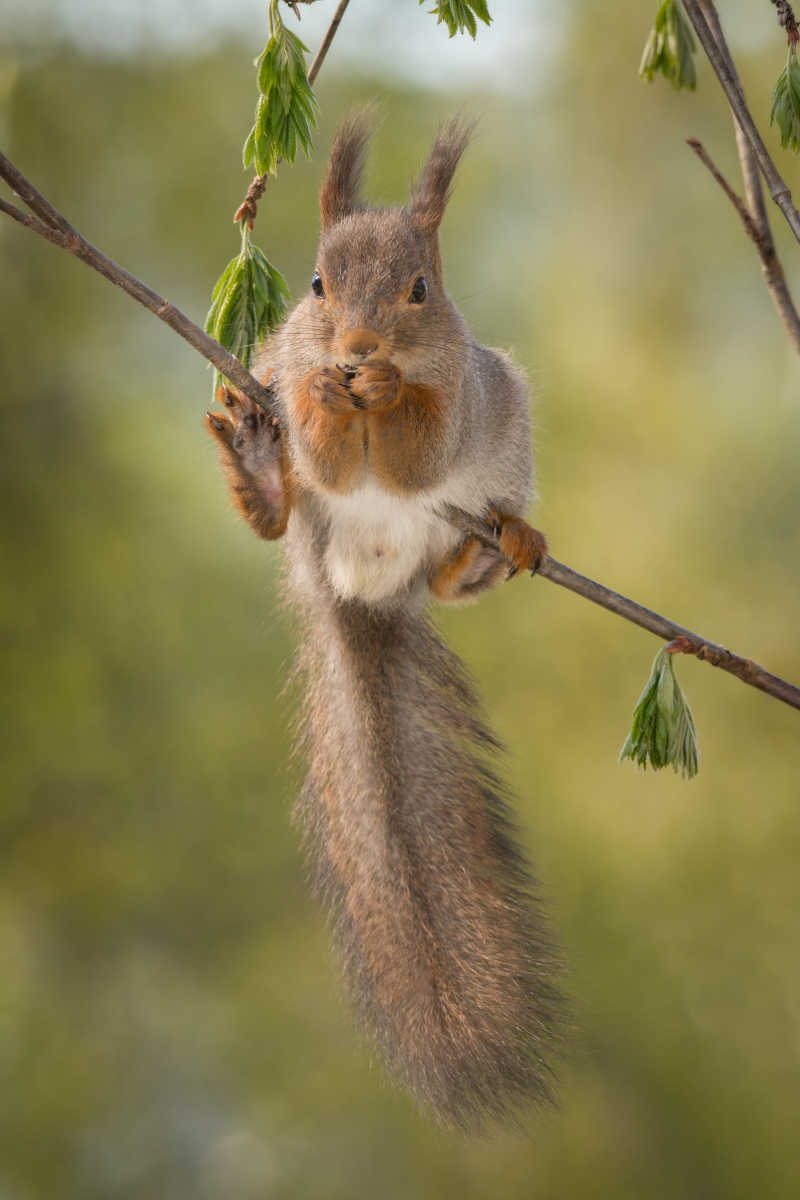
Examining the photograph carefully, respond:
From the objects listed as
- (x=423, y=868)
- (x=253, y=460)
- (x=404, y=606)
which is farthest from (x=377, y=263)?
(x=423, y=868)

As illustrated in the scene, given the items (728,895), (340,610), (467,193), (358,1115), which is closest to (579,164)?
(467,193)

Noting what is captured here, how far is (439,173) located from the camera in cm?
225

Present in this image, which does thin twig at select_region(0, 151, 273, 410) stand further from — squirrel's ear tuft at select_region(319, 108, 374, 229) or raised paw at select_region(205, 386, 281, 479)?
squirrel's ear tuft at select_region(319, 108, 374, 229)

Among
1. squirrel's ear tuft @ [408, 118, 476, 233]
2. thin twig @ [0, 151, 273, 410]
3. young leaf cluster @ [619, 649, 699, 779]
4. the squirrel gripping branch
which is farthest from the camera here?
squirrel's ear tuft @ [408, 118, 476, 233]

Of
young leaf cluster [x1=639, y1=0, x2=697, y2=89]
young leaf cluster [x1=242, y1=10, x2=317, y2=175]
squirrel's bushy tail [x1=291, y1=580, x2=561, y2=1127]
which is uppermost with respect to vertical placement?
young leaf cluster [x1=639, y1=0, x2=697, y2=89]

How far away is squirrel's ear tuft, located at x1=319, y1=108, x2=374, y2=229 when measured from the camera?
2264mm

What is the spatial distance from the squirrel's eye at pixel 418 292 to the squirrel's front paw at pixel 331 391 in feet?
0.71

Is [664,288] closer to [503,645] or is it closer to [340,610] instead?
[503,645]

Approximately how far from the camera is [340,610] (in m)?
2.73

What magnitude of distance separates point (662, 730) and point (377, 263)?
872 millimetres

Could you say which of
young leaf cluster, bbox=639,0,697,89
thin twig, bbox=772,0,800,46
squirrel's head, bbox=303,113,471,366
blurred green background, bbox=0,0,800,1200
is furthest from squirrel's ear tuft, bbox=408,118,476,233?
blurred green background, bbox=0,0,800,1200

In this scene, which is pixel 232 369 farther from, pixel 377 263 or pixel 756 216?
pixel 756 216

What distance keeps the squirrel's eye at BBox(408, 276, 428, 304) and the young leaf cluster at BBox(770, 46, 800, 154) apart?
2.10 feet

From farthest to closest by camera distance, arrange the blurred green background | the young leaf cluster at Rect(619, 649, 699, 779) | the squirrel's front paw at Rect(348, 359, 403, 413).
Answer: the blurred green background → the squirrel's front paw at Rect(348, 359, 403, 413) → the young leaf cluster at Rect(619, 649, 699, 779)
